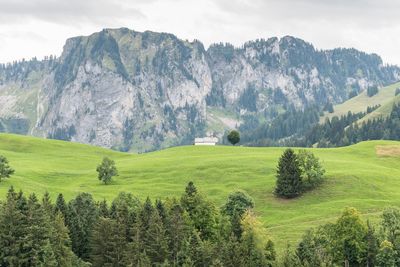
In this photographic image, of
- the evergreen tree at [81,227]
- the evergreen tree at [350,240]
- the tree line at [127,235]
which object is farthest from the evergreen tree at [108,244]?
the evergreen tree at [350,240]

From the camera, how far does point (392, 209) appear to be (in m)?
90.4

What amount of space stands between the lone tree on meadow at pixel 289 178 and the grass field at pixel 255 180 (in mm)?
2298

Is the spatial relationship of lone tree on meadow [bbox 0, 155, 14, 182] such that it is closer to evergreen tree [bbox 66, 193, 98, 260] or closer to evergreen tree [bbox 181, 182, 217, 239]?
evergreen tree [bbox 66, 193, 98, 260]

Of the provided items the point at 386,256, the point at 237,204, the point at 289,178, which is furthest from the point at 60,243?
the point at 289,178

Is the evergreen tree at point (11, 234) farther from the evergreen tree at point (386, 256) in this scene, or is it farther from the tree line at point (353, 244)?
the evergreen tree at point (386, 256)

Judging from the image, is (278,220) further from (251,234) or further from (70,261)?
(70,261)

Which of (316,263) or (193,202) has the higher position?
(193,202)

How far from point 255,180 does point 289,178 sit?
15.5 meters

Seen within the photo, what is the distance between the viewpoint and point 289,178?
12650 cm

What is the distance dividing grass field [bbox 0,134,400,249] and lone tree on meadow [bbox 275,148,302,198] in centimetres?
230

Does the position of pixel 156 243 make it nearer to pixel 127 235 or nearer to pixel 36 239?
pixel 127 235

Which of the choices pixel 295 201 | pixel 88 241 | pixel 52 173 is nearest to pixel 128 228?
pixel 88 241

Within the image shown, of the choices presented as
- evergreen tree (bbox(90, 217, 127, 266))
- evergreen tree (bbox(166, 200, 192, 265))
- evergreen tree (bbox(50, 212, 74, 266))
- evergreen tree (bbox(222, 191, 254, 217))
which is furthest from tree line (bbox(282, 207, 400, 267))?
evergreen tree (bbox(50, 212, 74, 266))

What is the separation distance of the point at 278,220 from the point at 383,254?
32.7m
